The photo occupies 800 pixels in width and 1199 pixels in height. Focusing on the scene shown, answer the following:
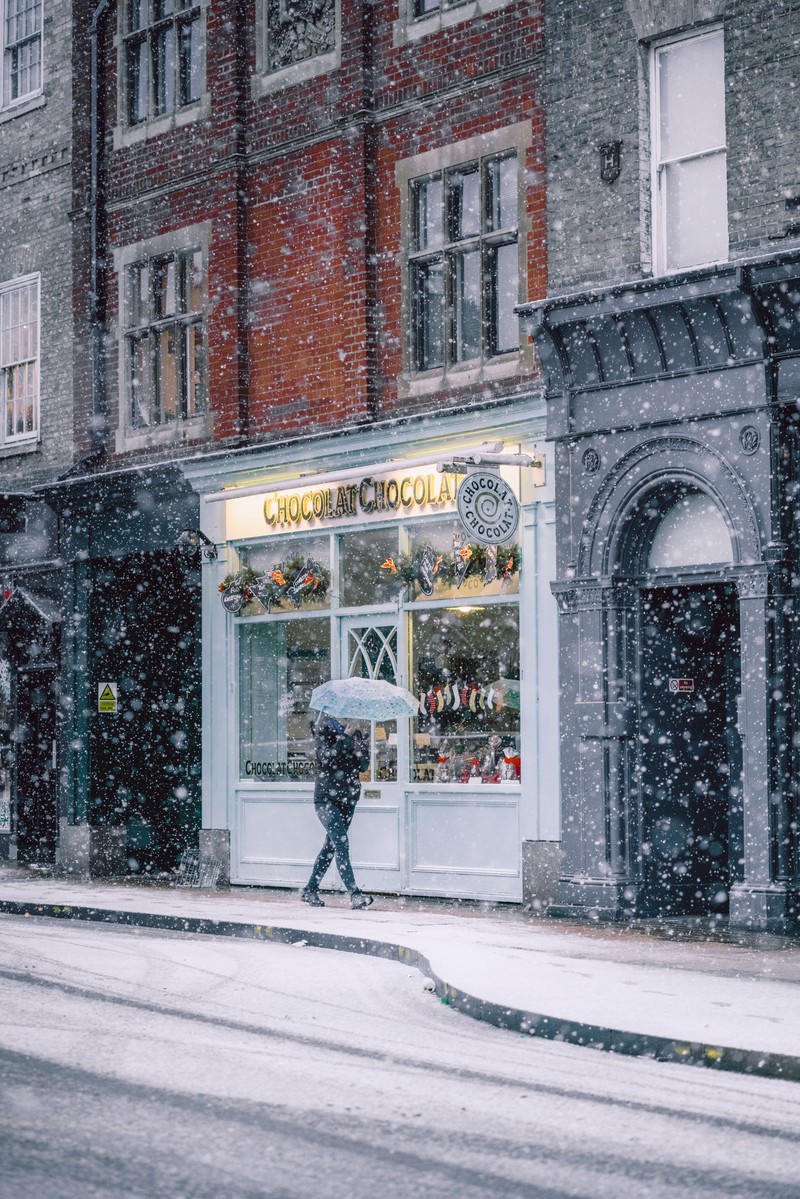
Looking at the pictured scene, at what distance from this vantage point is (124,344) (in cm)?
2088

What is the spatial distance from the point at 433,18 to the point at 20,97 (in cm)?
722

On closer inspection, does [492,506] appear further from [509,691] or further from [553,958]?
[553,958]

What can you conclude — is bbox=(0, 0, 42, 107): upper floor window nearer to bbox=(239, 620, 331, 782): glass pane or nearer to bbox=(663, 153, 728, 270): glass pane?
bbox=(239, 620, 331, 782): glass pane

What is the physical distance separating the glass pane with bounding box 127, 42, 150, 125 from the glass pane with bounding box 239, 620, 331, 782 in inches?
244

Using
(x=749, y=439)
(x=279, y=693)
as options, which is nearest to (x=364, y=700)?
(x=279, y=693)

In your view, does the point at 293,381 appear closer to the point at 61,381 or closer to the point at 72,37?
the point at 61,381

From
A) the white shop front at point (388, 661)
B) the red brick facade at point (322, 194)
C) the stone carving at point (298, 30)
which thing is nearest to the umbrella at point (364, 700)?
the white shop front at point (388, 661)

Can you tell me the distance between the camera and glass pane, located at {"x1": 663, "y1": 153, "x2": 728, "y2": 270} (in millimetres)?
15172

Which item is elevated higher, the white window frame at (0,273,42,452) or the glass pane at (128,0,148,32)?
the glass pane at (128,0,148,32)

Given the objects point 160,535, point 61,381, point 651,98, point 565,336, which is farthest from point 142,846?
point 651,98

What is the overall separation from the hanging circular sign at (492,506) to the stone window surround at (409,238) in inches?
46.7

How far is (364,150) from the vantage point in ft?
59.5

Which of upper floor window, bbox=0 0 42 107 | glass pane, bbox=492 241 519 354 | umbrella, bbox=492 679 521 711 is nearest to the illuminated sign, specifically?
glass pane, bbox=492 241 519 354

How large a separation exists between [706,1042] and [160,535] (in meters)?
12.7
